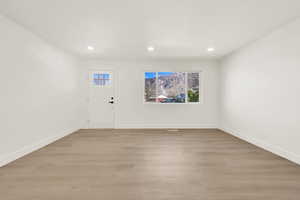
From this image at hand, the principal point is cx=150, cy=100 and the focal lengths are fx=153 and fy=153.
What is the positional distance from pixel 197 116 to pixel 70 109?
421 cm

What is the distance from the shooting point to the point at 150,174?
2172mm

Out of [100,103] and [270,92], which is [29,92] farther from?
[270,92]

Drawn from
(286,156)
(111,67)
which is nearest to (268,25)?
(286,156)

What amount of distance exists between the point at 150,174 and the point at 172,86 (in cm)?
383

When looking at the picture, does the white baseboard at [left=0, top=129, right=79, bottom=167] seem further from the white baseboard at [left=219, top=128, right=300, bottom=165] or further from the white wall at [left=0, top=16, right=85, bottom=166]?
the white baseboard at [left=219, top=128, right=300, bottom=165]

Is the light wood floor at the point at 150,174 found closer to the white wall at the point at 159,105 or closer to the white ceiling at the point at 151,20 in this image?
the white wall at the point at 159,105

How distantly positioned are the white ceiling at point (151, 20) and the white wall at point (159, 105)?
1.51 metres

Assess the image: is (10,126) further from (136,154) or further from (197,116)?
(197,116)

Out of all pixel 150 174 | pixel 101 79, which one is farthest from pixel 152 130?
pixel 150 174

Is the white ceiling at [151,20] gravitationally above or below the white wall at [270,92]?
above

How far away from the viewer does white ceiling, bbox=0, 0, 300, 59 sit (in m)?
2.16

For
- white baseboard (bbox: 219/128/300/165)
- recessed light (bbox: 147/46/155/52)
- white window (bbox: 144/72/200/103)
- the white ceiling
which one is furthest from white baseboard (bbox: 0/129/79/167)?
white baseboard (bbox: 219/128/300/165)

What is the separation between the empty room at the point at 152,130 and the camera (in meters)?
1.95

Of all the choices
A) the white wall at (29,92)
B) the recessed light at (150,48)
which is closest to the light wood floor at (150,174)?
the white wall at (29,92)
